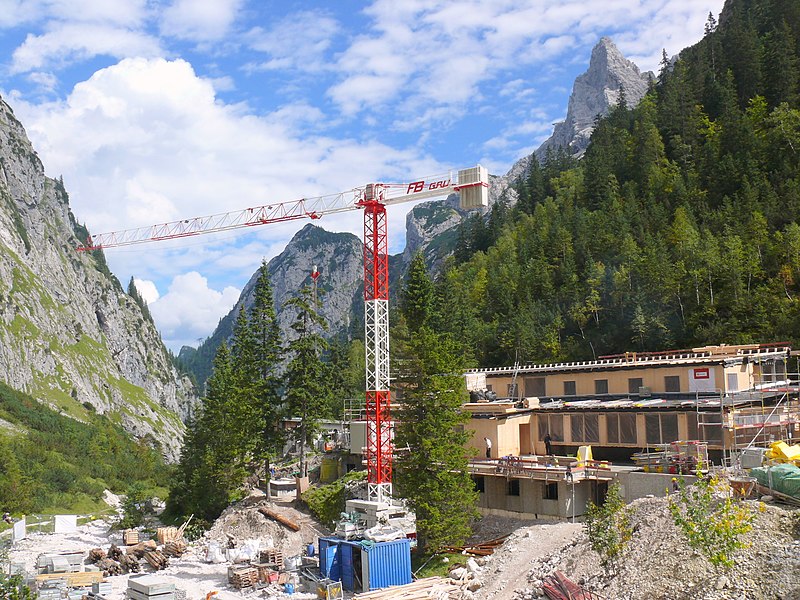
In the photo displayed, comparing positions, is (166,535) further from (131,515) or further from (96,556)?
(131,515)

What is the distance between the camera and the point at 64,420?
431 ft

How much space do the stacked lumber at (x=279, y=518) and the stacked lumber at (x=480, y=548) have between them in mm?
12921

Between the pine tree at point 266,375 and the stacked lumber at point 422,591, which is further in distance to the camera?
the pine tree at point 266,375

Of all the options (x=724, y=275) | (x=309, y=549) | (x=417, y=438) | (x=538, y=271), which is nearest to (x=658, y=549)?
(x=417, y=438)

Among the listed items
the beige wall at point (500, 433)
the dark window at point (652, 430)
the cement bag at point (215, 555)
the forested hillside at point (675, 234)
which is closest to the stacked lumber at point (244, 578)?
the cement bag at point (215, 555)

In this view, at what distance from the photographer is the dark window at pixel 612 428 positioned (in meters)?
42.9

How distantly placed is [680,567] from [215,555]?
2980 centimetres

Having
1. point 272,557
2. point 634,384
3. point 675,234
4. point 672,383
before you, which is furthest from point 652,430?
point 675,234

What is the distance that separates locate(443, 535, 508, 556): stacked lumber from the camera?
3716cm

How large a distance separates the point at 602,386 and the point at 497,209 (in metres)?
104

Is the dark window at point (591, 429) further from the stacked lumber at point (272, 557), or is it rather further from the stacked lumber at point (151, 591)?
the stacked lumber at point (151, 591)

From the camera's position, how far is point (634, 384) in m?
47.3

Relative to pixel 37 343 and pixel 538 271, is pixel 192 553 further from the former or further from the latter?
pixel 37 343

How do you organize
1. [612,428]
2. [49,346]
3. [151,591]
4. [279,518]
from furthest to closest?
[49,346] < [279,518] < [612,428] < [151,591]
